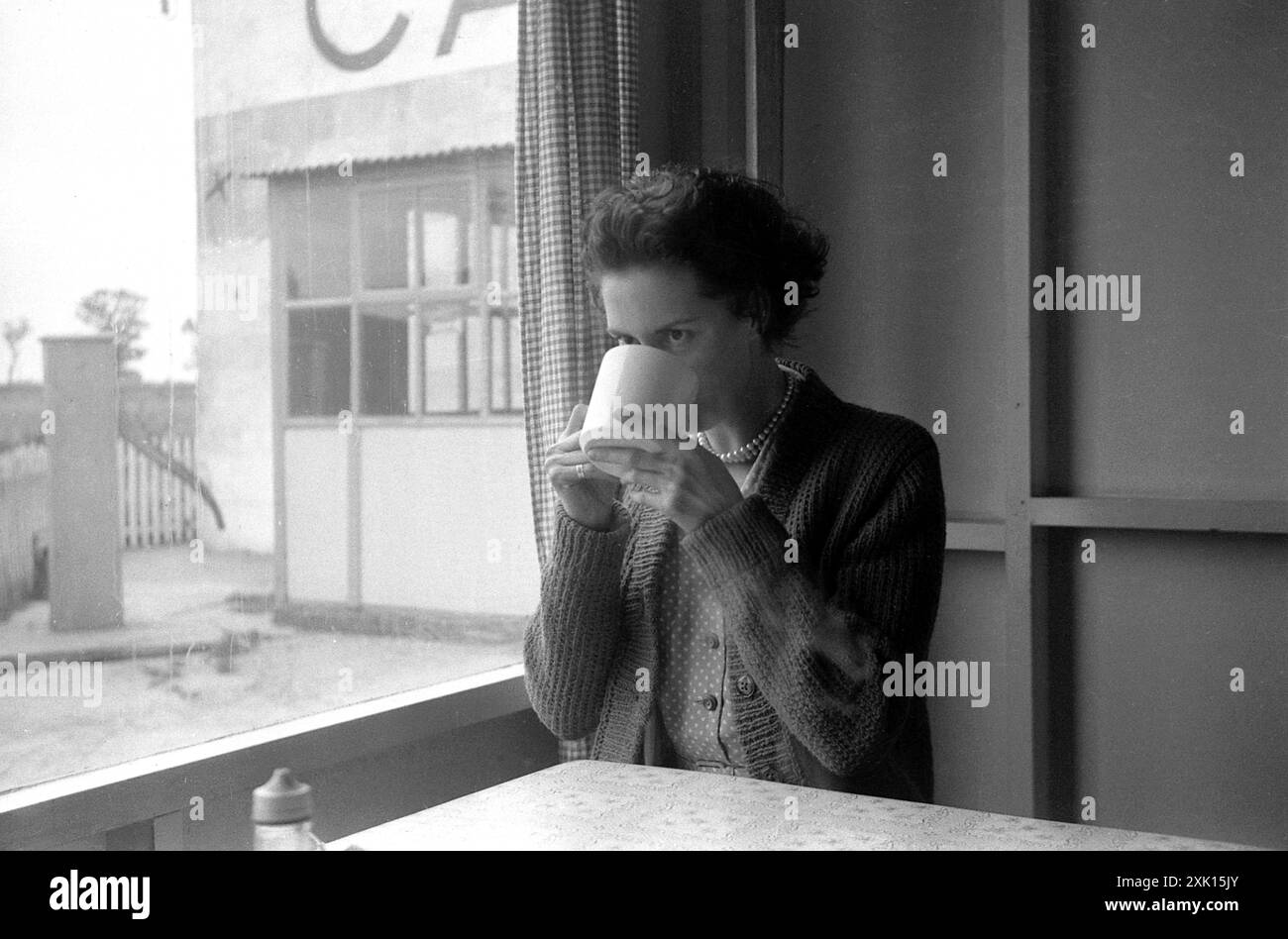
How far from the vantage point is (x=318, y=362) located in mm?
2184

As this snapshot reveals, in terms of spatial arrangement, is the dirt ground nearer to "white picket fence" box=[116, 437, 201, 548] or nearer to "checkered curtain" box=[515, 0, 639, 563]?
"white picket fence" box=[116, 437, 201, 548]

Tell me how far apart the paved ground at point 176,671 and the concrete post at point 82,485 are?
0.03m

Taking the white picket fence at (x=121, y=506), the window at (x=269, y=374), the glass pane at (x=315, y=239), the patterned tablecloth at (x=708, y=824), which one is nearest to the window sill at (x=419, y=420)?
the window at (x=269, y=374)

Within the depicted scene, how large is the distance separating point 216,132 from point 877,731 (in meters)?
1.32

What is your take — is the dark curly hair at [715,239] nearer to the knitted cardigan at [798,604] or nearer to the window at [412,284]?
the knitted cardigan at [798,604]

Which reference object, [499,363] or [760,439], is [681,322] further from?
[499,363]

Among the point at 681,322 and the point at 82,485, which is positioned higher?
the point at 681,322

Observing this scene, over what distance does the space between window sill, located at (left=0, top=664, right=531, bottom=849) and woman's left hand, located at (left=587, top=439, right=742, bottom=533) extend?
72 centimetres

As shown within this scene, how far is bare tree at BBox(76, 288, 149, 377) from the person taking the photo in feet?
5.41

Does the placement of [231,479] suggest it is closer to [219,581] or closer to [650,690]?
[219,581]

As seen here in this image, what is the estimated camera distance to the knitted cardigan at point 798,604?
4.82ft

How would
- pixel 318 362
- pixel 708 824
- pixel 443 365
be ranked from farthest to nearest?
pixel 443 365, pixel 318 362, pixel 708 824

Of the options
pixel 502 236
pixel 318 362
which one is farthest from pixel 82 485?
pixel 502 236

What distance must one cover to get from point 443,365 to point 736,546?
1.12m
